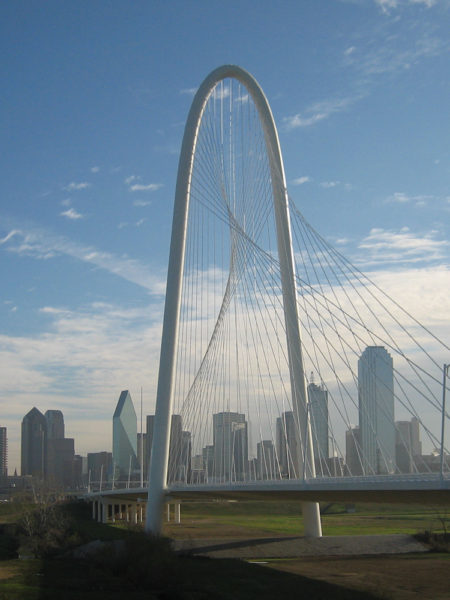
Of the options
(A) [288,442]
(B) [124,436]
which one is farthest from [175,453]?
(B) [124,436]

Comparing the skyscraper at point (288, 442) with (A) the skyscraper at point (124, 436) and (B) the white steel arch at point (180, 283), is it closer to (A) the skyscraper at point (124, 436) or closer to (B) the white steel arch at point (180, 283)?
(B) the white steel arch at point (180, 283)

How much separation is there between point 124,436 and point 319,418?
9430 centimetres

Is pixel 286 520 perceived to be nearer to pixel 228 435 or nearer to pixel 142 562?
pixel 228 435

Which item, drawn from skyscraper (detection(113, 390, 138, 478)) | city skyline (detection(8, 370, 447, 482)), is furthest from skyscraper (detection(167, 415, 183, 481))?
skyscraper (detection(113, 390, 138, 478))

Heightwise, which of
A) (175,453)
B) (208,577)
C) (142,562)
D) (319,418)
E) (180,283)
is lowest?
(208,577)

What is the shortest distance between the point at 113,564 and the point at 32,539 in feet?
30.8

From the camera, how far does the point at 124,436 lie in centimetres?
12650

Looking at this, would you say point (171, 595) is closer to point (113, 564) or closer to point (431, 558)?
point (113, 564)

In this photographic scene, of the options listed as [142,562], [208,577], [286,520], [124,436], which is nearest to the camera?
[142,562]

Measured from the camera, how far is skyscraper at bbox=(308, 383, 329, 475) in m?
24.2

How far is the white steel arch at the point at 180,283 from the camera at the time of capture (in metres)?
27.4

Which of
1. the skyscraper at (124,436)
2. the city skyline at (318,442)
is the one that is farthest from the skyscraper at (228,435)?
the skyscraper at (124,436)

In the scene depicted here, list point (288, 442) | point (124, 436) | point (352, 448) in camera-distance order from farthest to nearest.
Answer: point (124, 436) < point (352, 448) < point (288, 442)

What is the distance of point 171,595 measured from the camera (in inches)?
846
